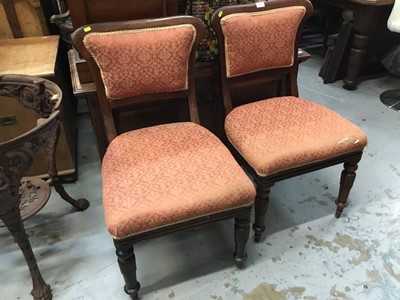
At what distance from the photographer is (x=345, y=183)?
5.08 feet

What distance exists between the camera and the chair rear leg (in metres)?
1.50

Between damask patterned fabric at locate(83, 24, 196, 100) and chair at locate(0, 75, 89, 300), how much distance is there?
0.20 metres

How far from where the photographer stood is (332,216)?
65.1 inches

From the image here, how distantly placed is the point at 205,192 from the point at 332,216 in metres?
0.80

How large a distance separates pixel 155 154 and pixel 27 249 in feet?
1.82

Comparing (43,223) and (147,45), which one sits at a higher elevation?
(147,45)

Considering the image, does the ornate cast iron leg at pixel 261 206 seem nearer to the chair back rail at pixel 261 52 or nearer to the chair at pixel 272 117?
the chair at pixel 272 117

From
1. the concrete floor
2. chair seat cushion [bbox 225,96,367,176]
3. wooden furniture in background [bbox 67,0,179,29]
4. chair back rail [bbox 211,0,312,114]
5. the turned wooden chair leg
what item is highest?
wooden furniture in background [bbox 67,0,179,29]

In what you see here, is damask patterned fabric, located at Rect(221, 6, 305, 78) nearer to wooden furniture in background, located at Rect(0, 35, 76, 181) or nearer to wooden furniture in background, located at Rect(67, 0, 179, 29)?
wooden furniture in background, located at Rect(67, 0, 179, 29)

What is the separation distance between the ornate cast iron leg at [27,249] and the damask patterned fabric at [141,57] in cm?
54

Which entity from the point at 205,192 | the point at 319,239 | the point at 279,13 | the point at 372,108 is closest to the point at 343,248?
the point at 319,239

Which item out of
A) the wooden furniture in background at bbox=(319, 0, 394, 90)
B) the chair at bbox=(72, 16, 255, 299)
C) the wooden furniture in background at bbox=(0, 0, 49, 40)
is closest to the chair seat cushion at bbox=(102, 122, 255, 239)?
the chair at bbox=(72, 16, 255, 299)

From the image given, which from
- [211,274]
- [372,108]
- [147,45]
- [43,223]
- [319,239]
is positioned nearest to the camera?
[147,45]

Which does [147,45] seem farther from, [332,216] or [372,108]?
[372,108]
